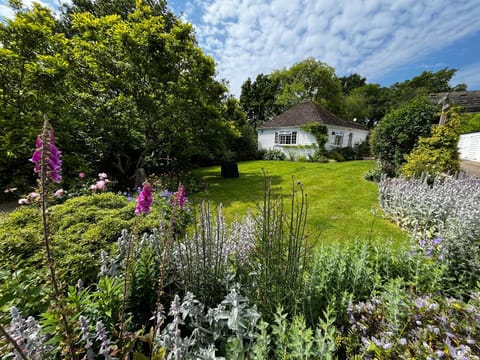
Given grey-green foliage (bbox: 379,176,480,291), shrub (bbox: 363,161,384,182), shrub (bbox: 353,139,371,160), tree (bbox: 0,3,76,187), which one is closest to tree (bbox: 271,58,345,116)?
shrub (bbox: 353,139,371,160)

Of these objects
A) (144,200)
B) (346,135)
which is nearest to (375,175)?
(144,200)

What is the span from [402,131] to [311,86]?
20.2m

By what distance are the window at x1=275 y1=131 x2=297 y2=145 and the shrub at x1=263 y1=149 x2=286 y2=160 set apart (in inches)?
38.9

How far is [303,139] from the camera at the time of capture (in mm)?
17703

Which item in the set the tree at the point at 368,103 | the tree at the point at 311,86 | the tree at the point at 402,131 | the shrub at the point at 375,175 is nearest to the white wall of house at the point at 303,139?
the tree at the point at 311,86

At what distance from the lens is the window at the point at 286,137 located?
18344 millimetres

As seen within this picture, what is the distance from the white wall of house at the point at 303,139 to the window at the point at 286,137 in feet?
0.31

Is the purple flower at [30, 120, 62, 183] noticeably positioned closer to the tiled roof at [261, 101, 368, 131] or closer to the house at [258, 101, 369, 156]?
the house at [258, 101, 369, 156]

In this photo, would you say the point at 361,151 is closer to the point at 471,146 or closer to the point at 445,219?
the point at 471,146

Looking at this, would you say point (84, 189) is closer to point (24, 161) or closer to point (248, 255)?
point (24, 161)

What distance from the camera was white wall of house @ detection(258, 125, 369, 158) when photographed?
1739 centimetres

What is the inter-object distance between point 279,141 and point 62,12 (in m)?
17.3

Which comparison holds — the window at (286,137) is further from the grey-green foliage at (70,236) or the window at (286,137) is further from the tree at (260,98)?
the grey-green foliage at (70,236)

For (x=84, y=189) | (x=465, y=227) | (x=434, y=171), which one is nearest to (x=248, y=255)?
(x=465, y=227)
